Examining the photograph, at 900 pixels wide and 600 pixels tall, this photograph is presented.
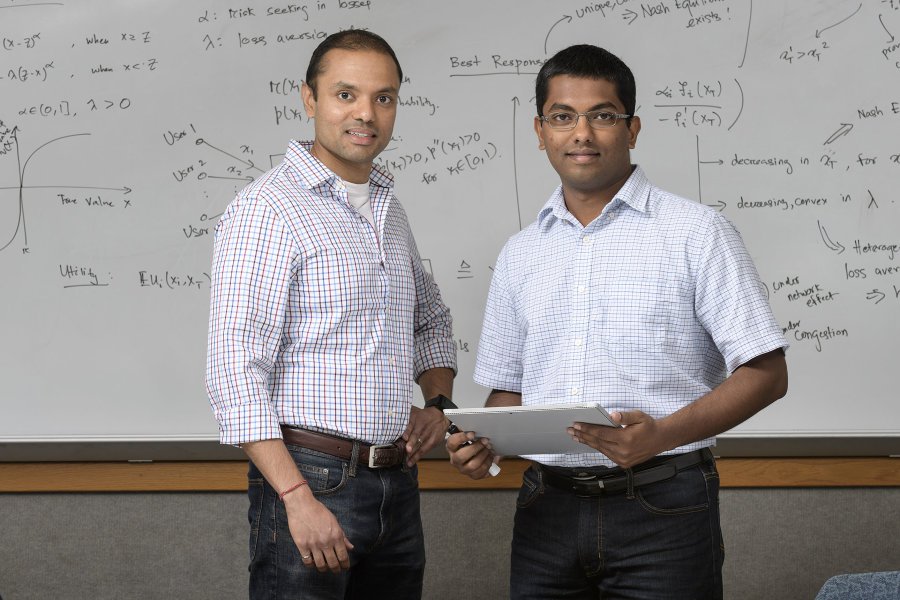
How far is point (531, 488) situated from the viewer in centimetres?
181

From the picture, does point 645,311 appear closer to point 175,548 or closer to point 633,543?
point 633,543

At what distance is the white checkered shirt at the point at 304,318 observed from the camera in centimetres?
157

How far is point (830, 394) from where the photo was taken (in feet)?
8.41

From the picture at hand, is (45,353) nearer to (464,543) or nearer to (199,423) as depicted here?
(199,423)

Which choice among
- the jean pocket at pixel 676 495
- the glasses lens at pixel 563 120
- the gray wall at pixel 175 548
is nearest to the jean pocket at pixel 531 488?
the jean pocket at pixel 676 495

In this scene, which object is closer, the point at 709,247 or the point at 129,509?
the point at 709,247

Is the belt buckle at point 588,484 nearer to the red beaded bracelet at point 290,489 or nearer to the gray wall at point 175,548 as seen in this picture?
the red beaded bracelet at point 290,489

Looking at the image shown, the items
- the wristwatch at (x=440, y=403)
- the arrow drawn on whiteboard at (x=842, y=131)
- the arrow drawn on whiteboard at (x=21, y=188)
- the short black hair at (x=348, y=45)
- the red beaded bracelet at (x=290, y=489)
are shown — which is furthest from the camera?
the arrow drawn on whiteboard at (x=21, y=188)

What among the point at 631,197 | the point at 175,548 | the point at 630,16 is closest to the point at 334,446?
the point at 631,197

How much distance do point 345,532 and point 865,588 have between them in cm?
88

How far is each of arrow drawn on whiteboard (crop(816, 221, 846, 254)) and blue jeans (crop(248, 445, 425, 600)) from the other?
4.72ft

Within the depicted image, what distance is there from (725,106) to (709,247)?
1.03 meters

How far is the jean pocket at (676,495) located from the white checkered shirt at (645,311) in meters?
0.06

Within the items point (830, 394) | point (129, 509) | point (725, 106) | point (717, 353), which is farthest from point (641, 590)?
point (129, 509)
